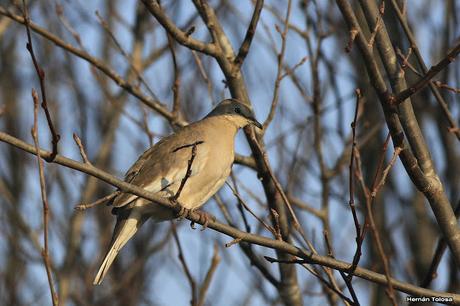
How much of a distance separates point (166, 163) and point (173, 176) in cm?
13

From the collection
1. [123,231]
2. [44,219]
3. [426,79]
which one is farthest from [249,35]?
[44,219]

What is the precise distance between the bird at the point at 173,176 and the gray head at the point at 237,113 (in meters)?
0.06

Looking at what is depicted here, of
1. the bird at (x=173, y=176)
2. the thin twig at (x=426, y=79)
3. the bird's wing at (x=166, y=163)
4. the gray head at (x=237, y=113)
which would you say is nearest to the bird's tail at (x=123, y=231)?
the bird at (x=173, y=176)

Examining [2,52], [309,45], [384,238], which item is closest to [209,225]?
[309,45]

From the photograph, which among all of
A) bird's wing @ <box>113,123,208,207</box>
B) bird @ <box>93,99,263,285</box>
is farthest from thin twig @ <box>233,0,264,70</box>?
bird's wing @ <box>113,123,208,207</box>

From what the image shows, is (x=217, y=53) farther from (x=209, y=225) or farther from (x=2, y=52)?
(x=2, y=52)

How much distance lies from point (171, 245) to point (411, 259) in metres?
2.35

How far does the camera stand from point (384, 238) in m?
6.67

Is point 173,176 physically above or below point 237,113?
below

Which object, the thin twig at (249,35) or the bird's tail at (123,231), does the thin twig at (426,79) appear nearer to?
the thin twig at (249,35)

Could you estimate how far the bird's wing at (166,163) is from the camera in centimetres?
461

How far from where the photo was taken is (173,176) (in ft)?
15.2

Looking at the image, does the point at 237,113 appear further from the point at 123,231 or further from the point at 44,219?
the point at 44,219

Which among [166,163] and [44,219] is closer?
[44,219]
